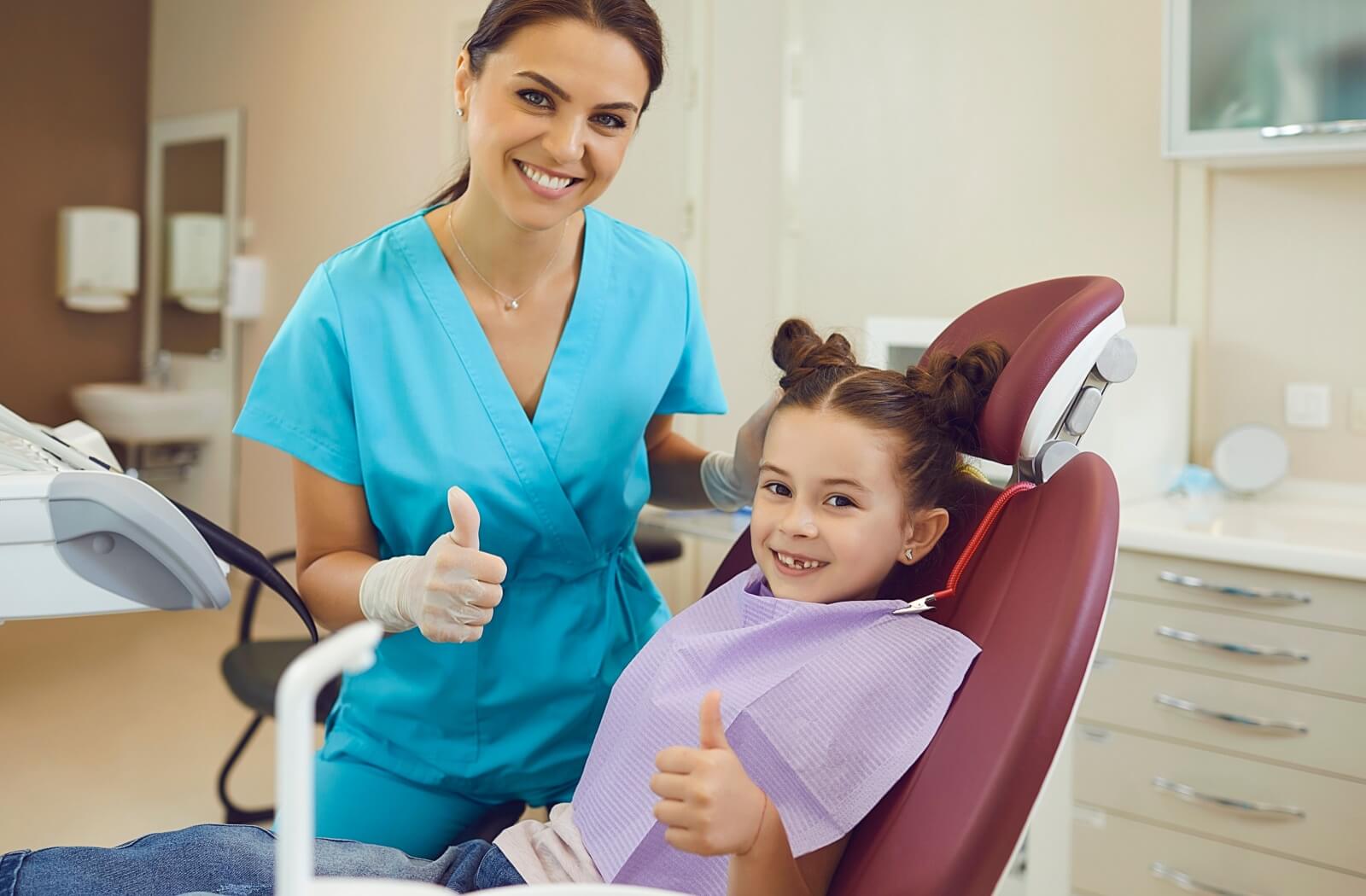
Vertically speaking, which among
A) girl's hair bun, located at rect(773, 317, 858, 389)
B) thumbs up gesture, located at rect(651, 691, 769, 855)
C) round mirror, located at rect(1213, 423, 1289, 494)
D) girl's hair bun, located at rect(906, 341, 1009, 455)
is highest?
girl's hair bun, located at rect(773, 317, 858, 389)

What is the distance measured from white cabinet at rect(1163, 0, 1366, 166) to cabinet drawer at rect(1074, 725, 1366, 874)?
1.09 meters

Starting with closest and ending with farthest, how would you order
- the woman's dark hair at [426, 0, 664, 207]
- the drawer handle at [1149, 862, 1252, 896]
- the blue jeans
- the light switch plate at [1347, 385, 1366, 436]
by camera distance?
1. the blue jeans
2. the woman's dark hair at [426, 0, 664, 207]
3. the drawer handle at [1149, 862, 1252, 896]
4. the light switch plate at [1347, 385, 1366, 436]

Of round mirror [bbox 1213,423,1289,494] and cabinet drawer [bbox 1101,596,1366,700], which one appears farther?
round mirror [bbox 1213,423,1289,494]

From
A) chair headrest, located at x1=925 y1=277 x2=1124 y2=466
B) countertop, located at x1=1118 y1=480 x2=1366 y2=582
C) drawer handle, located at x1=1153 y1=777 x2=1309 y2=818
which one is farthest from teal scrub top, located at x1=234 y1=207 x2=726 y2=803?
drawer handle, located at x1=1153 y1=777 x2=1309 y2=818

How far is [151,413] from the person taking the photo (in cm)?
469

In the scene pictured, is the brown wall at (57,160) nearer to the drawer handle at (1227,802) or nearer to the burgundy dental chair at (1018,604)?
the drawer handle at (1227,802)

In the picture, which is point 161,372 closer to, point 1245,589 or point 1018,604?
point 1245,589

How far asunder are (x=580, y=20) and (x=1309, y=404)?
1.87m

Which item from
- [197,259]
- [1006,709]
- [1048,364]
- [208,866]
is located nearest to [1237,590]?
[1048,364]

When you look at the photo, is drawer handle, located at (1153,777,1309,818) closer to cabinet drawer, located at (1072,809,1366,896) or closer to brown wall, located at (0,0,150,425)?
cabinet drawer, located at (1072,809,1366,896)

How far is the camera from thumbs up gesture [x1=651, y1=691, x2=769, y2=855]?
0.78 metres

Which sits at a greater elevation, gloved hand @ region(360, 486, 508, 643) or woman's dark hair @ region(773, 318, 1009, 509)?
woman's dark hair @ region(773, 318, 1009, 509)

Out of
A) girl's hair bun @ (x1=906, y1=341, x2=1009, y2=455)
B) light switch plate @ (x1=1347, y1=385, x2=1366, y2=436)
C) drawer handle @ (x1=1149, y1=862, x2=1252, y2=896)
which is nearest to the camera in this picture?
girl's hair bun @ (x1=906, y1=341, x2=1009, y2=455)

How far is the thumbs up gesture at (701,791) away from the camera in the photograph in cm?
78
